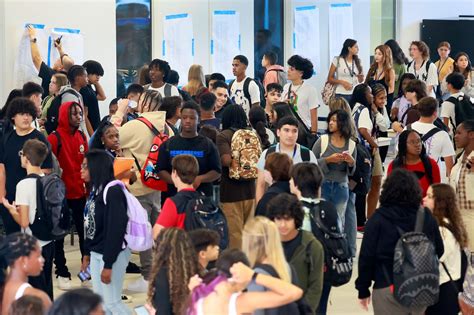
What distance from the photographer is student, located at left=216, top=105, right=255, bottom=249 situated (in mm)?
9462

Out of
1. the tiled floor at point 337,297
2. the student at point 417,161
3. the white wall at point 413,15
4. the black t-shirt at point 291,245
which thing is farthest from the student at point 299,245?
the white wall at point 413,15

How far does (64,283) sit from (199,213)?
2.90m

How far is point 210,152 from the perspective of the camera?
29.2ft

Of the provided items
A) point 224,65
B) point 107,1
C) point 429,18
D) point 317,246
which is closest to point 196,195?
point 317,246


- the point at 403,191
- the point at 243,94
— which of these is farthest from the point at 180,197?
the point at 243,94

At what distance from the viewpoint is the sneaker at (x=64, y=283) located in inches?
380

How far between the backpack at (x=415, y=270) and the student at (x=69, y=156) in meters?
3.98

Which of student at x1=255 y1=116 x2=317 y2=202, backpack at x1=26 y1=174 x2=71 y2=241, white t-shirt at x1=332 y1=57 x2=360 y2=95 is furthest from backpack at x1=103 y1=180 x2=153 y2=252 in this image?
white t-shirt at x1=332 y1=57 x2=360 y2=95

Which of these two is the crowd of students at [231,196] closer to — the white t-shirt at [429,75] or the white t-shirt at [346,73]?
the white t-shirt at [346,73]

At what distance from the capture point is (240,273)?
5.18m

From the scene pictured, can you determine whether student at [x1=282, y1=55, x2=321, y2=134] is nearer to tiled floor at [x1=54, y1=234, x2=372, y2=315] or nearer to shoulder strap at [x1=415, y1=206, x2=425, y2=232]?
tiled floor at [x1=54, y1=234, x2=372, y2=315]

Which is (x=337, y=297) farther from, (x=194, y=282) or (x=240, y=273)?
(x=240, y=273)

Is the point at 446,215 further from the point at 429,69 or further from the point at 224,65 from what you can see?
the point at 224,65

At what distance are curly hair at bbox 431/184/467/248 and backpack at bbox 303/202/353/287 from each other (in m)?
0.69
